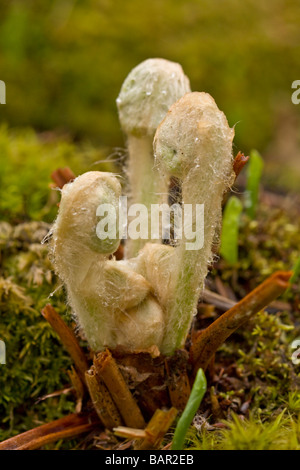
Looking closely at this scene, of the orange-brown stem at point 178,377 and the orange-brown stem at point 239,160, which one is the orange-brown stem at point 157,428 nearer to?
the orange-brown stem at point 178,377

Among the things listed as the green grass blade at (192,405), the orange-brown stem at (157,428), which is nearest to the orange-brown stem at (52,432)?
the orange-brown stem at (157,428)

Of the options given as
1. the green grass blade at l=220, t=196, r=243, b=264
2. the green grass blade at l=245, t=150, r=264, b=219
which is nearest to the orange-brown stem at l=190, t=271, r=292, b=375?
the green grass blade at l=220, t=196, r=243, b=264

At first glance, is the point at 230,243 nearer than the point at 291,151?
Yes

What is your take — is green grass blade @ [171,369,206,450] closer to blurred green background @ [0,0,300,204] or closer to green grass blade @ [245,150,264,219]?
green grass blade @ [245,150,264,219]

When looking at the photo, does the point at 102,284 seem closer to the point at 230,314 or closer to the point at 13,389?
the point at 230,314

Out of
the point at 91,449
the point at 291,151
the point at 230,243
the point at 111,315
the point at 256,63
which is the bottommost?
the point at 91,449

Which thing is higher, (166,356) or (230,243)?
(230,243)
